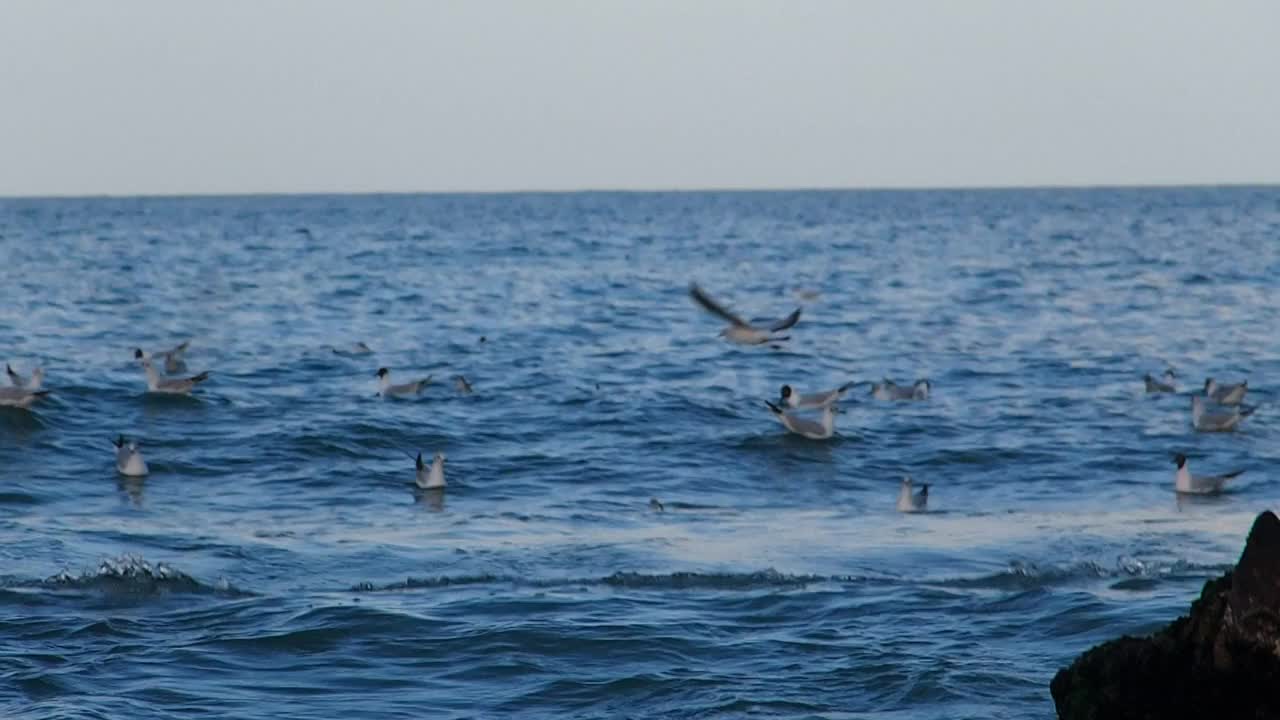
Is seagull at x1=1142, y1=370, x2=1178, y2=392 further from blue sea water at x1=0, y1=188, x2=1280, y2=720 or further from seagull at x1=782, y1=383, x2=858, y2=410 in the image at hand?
seagull at x1=782, y1=383, x2=858, y2=410

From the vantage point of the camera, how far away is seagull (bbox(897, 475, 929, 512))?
14773 mm

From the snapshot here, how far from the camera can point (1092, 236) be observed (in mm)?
71375

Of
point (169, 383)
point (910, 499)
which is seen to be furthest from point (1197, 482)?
point (169, 383)

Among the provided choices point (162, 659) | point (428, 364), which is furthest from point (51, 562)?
point (428, 364)

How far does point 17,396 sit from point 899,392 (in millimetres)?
9782

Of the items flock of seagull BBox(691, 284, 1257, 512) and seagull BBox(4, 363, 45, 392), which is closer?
flock of seagull BBox(691, 284, 1257, 512)

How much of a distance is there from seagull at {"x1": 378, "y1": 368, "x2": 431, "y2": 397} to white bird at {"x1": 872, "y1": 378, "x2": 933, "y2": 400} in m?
5.44

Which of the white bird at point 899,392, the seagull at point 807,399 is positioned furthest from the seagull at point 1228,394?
the seagull at point 807,399

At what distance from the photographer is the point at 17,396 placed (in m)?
19.8

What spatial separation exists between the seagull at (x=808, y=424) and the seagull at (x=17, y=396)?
25.8ft

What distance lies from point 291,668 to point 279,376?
605 inches

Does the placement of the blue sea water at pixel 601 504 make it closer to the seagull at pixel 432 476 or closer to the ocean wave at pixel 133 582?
the ocean wave at pixel 133 582

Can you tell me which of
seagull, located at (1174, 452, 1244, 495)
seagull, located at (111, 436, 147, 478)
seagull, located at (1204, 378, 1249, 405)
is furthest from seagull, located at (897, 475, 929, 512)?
seagull, located at (1204, 378, 1249, 405)

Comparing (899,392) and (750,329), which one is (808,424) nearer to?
(899,392)
